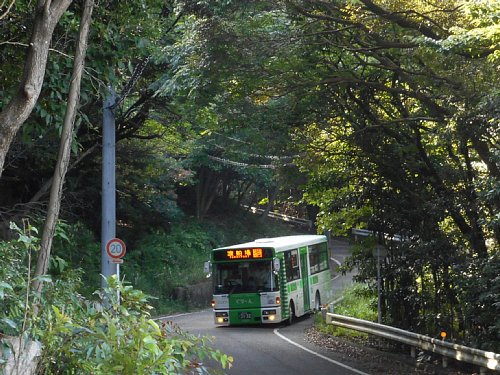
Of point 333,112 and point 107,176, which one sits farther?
point 333,112

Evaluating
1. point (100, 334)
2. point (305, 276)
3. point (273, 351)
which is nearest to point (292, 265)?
point (305, 276)

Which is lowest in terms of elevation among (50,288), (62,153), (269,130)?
(50,288)

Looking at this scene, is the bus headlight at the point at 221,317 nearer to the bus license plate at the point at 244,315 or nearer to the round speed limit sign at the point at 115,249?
the bus license plate at the point at 244,315

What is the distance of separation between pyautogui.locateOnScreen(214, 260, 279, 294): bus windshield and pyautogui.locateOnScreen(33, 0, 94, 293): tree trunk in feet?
58.6

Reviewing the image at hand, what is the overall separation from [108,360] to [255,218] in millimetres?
43729

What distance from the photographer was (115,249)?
17.1 m

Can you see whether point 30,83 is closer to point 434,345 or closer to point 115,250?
point 115,250

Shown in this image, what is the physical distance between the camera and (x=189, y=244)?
3831 cm

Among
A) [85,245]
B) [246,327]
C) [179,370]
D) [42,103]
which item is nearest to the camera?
[179,370]

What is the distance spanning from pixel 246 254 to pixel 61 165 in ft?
58.8

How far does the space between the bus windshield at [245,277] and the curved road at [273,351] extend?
4.25 feet

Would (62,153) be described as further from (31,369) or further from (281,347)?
(281,347)

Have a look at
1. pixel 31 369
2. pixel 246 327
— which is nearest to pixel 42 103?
pixel 31 369

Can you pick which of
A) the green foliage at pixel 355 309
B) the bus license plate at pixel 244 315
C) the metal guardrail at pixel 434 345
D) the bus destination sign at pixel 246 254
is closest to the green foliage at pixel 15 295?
the metal guardrail at pixel 434 345
